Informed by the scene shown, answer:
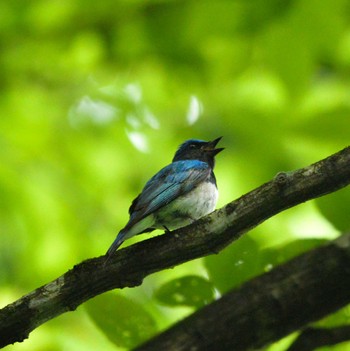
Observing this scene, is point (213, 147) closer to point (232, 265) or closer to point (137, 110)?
point (137, 110)

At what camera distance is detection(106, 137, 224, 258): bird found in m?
4.71

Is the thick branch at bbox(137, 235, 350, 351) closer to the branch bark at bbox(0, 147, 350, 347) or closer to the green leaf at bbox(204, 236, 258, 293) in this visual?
the green leaf at bbox(204, 236, 258, 293)

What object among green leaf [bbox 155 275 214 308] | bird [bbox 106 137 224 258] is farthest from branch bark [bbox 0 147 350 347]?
bird [bbox 106 137 224 258]

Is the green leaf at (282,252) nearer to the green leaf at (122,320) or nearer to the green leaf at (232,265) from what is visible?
the green leaf at (232,265)

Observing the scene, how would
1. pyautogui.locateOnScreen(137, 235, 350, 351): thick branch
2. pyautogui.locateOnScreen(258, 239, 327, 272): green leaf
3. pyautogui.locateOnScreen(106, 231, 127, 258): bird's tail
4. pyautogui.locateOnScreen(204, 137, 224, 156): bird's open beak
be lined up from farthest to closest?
1. pyautogui.locateOnScreen(204, 137, 224, 156): bird's open beak
2. pyautogui.locateOnScreen(106, 231, 127, 258): bird's tail
3. pyautogui.locateOnScreen(258, 239, 327, 272): green leaf
4. pyautogui.locateOnScreen(137, 235, 350, 351): thick branch

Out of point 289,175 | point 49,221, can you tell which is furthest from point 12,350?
point 289,175

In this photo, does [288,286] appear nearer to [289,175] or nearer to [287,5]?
[289,175]

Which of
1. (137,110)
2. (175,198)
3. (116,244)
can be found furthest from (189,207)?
(137,110)

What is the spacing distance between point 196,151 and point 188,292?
12.1 feet

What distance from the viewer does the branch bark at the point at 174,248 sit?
3.05 metres

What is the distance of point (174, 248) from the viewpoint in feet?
10.9

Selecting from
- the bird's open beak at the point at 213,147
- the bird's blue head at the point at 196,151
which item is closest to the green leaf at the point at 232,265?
the bird's open beak at the point at 213,147

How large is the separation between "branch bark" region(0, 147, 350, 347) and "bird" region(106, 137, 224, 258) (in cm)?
107

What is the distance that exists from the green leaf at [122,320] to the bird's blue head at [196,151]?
10.5 feet
